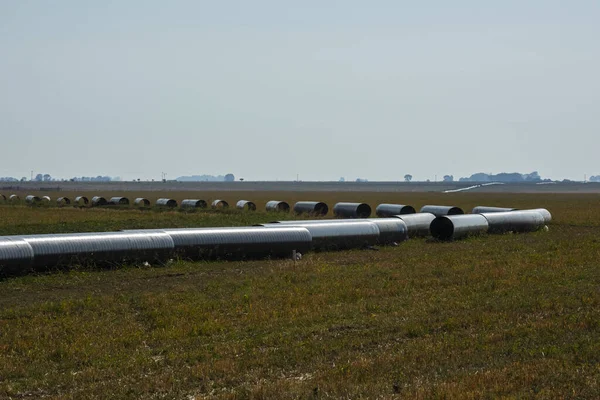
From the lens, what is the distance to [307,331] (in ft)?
40.1

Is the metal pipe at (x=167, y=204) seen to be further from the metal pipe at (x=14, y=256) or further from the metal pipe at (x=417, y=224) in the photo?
the metal pipe at (x=14, y=256)

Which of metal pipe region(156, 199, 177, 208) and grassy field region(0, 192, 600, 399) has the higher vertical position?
metal pipe region(156, 199, 177, 208)

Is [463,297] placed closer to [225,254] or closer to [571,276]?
[571,276]

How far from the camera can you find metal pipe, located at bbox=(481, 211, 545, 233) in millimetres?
30656

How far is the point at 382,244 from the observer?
87.7ft

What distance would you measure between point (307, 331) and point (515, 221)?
70.1 feet

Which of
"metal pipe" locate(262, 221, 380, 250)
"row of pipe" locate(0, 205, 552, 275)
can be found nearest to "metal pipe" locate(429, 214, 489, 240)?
"row of pipe" locate(0, 205, 552, 275)

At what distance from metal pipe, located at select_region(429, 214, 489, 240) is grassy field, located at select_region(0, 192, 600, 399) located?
734 cm

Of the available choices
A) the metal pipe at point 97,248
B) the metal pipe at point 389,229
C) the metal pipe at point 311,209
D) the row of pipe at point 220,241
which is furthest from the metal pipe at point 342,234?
the metal pipe at point 311,209

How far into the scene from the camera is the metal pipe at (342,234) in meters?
24.7

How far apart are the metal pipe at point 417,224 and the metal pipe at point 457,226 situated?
285 millimetres

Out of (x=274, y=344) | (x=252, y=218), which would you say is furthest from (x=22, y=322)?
(x=252, y=218)

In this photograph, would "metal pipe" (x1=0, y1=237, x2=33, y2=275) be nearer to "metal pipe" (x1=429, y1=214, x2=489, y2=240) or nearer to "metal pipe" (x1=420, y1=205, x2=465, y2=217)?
"metal pipe" (x1=429, y1=214, x2=489, y2=240)

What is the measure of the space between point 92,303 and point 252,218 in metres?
21.2
